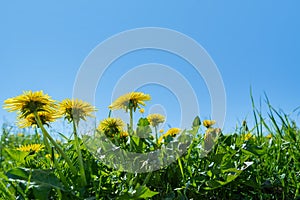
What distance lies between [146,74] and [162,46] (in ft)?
0.58

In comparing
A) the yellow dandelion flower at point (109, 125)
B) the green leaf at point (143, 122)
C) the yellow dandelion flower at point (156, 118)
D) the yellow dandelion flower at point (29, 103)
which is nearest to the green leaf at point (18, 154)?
the yellow dandelion flower at point (29, 103)

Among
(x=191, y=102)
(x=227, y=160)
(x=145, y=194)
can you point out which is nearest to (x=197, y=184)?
(x=227, y=160)

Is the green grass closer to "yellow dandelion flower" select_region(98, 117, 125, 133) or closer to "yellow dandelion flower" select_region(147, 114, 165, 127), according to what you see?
"yellow dandelion flower" select_region(98, 117, 125, 133)

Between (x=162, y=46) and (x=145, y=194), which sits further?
(x=162, y=46)

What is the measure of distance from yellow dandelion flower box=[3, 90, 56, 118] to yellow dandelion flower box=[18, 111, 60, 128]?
13 cm

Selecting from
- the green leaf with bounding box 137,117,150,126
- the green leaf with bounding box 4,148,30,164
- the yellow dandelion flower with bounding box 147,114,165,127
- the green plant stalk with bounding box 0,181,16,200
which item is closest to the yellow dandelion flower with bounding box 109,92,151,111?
the green leaf with bounding box 137,117,150,126

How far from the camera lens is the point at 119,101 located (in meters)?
1.82

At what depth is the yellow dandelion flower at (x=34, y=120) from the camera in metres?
1.67

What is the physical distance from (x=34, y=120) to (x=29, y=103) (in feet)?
0.66

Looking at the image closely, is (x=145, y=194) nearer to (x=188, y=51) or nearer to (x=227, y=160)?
(x=227, y=160)

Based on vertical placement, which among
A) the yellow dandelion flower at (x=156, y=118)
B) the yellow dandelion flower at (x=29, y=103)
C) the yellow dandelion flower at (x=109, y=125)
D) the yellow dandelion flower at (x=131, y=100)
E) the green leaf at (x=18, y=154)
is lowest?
the green leaf at (x=18, y=154)

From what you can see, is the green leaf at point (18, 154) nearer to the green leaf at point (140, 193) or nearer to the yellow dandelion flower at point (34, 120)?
the yellow dandelion flower at point (34, 120)

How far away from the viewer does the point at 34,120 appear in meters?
1.68

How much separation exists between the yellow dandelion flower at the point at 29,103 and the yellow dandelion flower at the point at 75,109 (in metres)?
0.08
